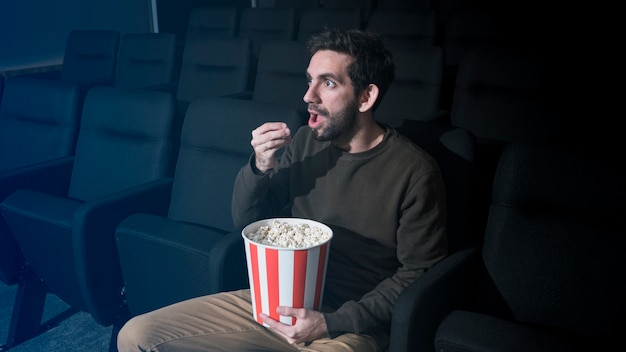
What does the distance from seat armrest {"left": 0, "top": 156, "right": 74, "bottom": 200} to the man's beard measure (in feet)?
4.31

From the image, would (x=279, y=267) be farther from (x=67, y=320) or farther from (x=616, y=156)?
(x=67, y=320)

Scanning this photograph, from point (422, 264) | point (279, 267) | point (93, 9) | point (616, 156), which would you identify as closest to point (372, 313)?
point (422, 264)

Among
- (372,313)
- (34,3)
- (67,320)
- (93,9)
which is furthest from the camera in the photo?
(93,9)

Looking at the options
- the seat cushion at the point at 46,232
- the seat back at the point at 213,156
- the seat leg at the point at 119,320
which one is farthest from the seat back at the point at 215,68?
the seat leg at the point at 119,320

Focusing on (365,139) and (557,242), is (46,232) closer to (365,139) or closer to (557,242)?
(365,139)

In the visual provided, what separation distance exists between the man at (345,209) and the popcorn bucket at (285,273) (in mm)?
66

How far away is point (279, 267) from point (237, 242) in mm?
347

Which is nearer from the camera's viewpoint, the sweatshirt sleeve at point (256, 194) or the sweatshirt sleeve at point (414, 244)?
the sweatshirt sleeve at point (414, 244)

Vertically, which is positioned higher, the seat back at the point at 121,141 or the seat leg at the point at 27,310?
the seat back at the point at 121,141

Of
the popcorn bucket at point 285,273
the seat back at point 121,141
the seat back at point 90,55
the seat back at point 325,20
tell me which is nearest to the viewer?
the popcorn bucket at point 285,273

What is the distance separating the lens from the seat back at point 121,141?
1.92m

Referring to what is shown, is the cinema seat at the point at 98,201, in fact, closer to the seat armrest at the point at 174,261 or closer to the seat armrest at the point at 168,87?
the seat armrest at the point at 174,261

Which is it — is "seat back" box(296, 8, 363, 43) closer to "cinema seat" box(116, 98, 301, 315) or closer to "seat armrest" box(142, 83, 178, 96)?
"seat armrest" box(142, 83, 178, 96)

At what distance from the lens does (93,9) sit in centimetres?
435
